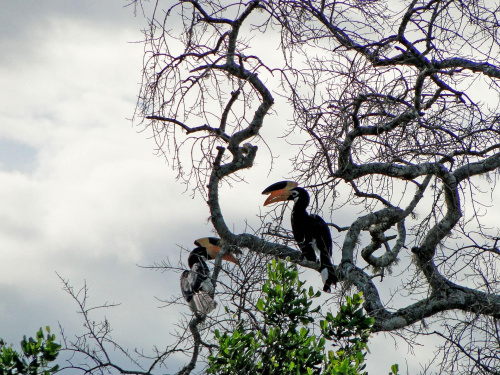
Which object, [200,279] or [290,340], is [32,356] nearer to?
[290,340]

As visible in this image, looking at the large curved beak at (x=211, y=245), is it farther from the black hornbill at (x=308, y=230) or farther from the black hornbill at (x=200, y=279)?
the black hornbill at (x=308, y=230)

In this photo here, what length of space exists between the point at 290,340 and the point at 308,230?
11.8 ft

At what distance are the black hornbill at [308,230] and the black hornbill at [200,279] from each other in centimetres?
81

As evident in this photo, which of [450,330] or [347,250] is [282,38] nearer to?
[347,250]

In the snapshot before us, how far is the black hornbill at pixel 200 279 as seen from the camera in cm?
609

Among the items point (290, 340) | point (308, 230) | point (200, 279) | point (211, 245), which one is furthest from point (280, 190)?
point (290, 340)

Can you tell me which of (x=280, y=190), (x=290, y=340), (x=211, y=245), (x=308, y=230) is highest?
(x=211, y=245)

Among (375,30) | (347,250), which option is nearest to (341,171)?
(347,250)

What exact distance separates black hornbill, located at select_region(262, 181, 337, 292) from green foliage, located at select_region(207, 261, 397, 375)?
9.56 feet

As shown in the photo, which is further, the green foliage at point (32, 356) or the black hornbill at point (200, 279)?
the black hornbill at point (200, 279)

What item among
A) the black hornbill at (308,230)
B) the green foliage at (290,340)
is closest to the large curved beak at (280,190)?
the black hornbill at (308,230)

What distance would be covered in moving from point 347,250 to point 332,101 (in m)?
1.27

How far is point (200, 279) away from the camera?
7852 millimetres

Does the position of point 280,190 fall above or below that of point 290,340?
above
